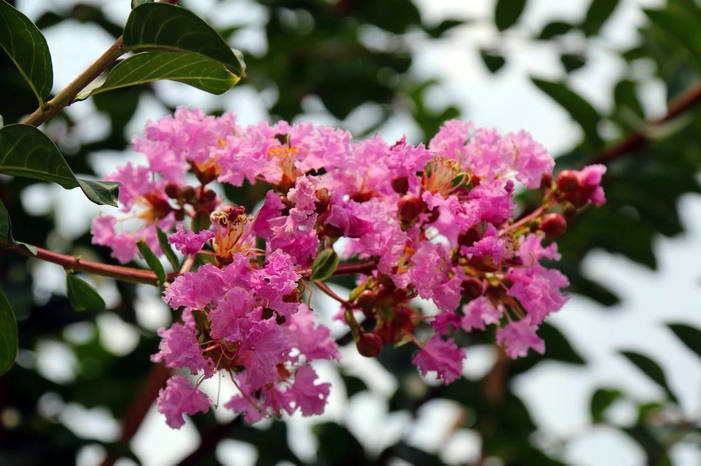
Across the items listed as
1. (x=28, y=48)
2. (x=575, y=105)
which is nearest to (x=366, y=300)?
(x=28, y=48)

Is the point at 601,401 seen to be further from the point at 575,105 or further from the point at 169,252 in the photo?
the point at 169,252

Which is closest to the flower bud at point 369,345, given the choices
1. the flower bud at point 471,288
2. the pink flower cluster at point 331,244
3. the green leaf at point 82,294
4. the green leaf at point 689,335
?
the pink flower cluster at point 331,244

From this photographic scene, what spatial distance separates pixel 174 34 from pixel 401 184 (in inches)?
12.7

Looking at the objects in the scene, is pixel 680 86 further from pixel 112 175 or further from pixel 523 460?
pixel 112 175

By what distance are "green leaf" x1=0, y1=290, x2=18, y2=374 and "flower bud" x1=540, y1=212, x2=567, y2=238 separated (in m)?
0.66

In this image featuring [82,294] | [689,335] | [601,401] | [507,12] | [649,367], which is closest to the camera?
[82,294]

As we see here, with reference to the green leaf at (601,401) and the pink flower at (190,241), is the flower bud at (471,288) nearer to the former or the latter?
the pink flower at (190,241)

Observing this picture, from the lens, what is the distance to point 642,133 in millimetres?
1758

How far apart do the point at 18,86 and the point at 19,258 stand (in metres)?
0.43

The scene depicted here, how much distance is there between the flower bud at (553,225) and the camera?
981 millimetres

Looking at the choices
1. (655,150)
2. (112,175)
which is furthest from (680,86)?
(112,175)

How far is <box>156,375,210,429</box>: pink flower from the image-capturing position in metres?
0.94

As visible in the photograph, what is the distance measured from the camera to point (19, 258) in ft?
6.31

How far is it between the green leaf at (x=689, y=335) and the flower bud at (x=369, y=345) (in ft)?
2.88
